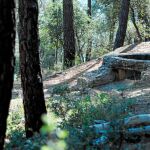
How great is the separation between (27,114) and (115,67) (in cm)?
667

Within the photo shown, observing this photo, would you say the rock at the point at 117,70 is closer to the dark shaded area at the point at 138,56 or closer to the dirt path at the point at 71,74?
the dark shaded area at the point at 138,56

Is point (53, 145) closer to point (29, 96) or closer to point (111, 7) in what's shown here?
point (29, 96)

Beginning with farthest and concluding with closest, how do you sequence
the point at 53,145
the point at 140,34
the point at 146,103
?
the point at 140,34
the point at 146,103
the point at 53,145

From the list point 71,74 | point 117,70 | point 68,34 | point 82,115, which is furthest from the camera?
point 68,34

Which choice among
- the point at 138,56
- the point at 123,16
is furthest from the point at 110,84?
the point at 123,16

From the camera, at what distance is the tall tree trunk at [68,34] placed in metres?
17.5

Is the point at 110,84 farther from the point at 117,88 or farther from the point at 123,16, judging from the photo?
the point at 123,16

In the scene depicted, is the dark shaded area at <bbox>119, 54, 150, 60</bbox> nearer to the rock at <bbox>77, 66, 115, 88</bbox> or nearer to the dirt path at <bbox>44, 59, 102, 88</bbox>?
the rock at <bbox>77, 66, 115, 88</bbox>

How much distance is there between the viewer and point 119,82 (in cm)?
1295

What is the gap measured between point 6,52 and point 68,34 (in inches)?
569

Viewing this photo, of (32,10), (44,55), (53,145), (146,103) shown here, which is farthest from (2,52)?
(44,55)

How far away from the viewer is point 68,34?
58.1 ft

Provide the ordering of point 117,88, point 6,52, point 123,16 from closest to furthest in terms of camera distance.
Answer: point 6,52 → point 117,88 → point 123,16

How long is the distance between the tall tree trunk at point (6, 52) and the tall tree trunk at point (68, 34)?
14174 mm
